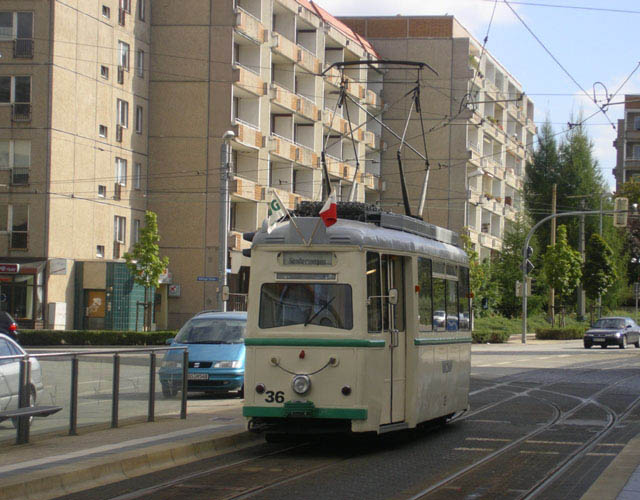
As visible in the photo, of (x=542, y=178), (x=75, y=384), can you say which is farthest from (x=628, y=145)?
(x=75, y=384)

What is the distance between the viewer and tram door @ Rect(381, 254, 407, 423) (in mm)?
13289

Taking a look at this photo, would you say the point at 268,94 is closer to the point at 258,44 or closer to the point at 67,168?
the point at 258,44

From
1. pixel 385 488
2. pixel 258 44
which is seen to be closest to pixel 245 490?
pixel 385 488

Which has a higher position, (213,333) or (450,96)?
(450,96)

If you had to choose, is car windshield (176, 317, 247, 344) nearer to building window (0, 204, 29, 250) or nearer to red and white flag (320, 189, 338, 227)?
red and white flag (320, 189, 338, 227)

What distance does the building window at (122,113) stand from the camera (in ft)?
169

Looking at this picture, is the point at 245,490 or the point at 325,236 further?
the point at 325,236

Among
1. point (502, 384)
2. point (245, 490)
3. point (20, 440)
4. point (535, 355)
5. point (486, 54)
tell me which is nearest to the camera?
point (245, 490)

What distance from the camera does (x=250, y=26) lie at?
53719 mm

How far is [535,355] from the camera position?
40750 mm

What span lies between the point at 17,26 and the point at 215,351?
102 ft

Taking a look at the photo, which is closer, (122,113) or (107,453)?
(107,453)

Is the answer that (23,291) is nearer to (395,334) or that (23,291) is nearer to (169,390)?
(169,390)

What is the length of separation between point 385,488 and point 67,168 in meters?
39.6
